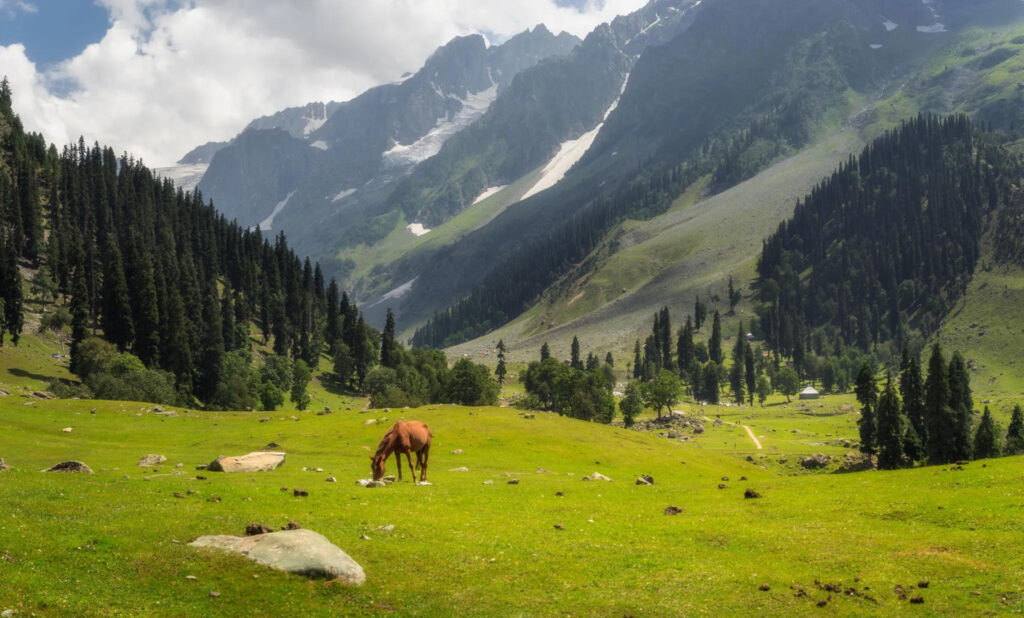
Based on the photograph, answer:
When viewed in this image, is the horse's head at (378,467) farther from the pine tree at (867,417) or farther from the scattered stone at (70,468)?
the pine tree at (867,417)

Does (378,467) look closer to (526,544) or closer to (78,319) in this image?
(526,544)

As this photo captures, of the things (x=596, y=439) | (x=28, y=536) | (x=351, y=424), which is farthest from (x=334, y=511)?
(x=596, y=439)

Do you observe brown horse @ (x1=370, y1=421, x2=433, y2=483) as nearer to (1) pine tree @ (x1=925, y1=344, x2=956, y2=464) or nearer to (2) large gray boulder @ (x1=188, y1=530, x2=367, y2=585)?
(2) large gray boulder @ (x1=188, y1=530, x2=367, y2=585)

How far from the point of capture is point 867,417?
385ft

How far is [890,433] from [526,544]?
3742 inches

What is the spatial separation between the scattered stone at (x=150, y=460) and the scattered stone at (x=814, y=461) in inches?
3998

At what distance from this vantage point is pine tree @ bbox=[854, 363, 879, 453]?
11252 centimetres

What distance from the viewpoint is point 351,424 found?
75500 mm

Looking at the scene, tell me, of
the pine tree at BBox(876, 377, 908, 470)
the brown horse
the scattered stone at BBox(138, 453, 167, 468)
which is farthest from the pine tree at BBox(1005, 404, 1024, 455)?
the scattered stone at BBox(138, 453, 167, 468)

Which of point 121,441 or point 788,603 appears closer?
point 788,603

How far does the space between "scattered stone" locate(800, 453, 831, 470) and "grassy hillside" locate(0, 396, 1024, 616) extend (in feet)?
246

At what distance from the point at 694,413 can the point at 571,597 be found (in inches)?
7211

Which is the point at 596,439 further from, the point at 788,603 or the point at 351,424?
the point at 788,603

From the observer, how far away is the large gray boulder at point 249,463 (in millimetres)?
45250
